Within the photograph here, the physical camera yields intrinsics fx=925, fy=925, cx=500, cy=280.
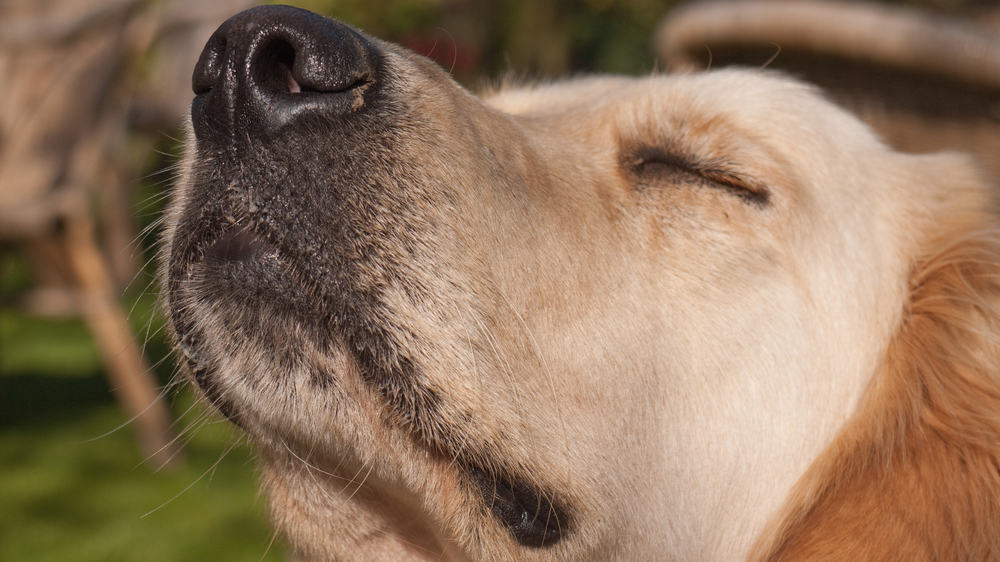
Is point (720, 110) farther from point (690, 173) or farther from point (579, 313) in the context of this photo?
point (579, 313)

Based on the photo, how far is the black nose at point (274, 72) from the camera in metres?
1.60

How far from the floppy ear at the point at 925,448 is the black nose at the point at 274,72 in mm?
1253

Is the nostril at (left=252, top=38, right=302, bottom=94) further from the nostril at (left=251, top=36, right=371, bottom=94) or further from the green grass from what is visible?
the green grass

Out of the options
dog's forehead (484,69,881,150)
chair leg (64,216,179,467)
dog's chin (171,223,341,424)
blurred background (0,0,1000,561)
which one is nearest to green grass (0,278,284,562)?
blurred background (0,0,1000,561)

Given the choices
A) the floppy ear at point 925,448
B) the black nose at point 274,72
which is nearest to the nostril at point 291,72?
the black nose at point 274,72

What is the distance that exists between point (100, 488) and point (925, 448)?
4.58 meters

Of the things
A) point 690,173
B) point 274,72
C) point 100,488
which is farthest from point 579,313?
point 100,488

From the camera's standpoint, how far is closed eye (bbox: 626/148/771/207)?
6.97 feet

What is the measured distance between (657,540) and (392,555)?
1.88 ft

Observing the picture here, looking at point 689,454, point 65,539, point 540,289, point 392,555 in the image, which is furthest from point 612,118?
point 65,539

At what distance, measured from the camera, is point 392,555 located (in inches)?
76.8

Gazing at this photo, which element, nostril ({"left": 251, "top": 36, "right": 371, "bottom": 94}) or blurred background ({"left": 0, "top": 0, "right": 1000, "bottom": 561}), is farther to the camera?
blurred background ({"left": 0, "top": 0, "right": 1000, "bottom": 561})

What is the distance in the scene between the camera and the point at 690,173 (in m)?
2.20

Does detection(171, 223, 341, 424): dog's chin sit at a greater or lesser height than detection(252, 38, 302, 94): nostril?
lesser
